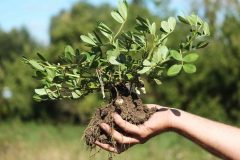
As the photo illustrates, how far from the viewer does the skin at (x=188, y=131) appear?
2025mm

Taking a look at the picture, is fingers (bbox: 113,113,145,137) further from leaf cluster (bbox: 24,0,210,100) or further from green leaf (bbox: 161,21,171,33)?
green leaf (bbox: 161,21,171,33)

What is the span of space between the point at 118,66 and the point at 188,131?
382mm

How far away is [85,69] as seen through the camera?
2115 mm

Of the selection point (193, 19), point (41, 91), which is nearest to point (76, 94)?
point (41, 91)

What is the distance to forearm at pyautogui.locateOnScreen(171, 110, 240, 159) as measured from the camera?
202 centimetres

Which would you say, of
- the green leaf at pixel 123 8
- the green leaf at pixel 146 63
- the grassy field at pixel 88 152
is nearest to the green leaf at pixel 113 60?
the green leaf at pixel 146 63

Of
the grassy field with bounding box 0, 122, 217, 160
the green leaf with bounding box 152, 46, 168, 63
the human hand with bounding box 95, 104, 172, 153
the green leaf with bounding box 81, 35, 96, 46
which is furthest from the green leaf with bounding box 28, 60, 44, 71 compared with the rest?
the grassy field with bounding box 0, 122, 217, 160

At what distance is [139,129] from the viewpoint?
2084 mm

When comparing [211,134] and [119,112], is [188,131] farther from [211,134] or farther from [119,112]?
[119,112]

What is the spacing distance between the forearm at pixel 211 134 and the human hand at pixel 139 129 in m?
0.04

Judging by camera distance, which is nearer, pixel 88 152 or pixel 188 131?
pixel 188 131

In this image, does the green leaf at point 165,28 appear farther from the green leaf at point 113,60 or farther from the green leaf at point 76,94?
the green leaf at point 76,94

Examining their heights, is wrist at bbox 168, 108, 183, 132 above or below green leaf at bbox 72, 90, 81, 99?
below

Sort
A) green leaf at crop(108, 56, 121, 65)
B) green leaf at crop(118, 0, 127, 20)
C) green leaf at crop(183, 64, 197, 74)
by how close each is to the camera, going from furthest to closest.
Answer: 1. green leaf at crop(118, 0, 127, 20)
2. green leaf at crop(108, 56, 121, 65)
3. green leaf at crop(183, 64, 197, 74)
